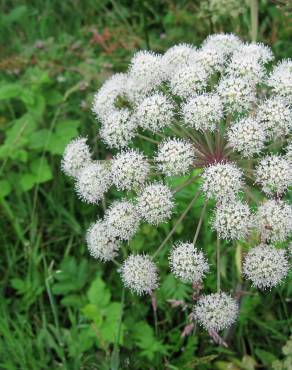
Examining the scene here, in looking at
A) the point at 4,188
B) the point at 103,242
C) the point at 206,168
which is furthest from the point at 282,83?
the point at 4,188

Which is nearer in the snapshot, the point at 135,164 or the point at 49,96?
the point at 135,164

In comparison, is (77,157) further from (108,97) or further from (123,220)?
(123,220)

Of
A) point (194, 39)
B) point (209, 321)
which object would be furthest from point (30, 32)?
point (209, 321)

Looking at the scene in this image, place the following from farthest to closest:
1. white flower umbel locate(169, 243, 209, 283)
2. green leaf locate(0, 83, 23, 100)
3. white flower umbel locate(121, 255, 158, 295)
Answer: green leaf locate(0, 83, 23, 100), white flower umbel locate(121, 255, 158, 295), white flower umbel locate(169, 243, 209, 283)

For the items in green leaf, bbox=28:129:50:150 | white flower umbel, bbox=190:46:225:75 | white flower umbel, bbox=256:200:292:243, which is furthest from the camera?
green leaf, bbox=28:129:50:150

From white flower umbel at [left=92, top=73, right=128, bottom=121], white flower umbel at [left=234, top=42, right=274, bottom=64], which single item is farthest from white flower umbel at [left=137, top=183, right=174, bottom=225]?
white flower umbel at [left=234, top=42, right=274, bottom=64]

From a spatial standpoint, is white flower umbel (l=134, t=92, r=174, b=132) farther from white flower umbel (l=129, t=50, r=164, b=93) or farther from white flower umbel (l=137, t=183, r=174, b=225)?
white flower umbel (l=137, t=183, r=174, b=225)

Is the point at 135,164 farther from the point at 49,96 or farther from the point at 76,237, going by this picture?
the point at 49,96
